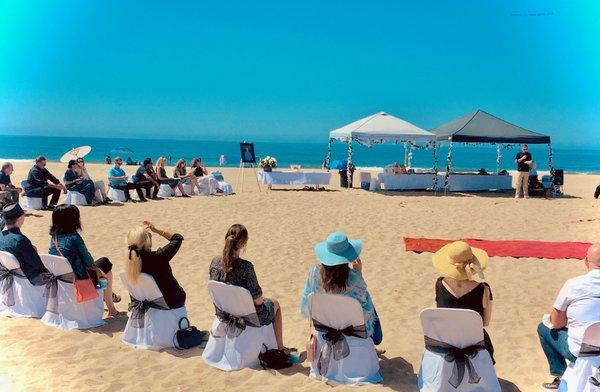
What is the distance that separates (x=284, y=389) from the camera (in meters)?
3.49

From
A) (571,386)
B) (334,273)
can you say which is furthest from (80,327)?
(571,386)

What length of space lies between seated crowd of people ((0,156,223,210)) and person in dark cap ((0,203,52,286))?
4145 mm

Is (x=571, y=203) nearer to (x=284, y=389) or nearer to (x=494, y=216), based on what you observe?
(x=494, y=216)

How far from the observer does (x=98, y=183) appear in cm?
1188

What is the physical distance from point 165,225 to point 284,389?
22.1 ft

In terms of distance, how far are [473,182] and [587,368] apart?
46.8 ft

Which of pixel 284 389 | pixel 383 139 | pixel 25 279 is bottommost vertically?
pixel 284 389

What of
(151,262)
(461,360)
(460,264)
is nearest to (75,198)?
(151,262)

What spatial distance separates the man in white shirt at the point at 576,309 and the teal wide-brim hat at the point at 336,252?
1.35 metres

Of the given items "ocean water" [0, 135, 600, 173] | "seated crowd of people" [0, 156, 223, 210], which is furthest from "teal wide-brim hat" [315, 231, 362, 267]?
"ocean water" [0, 135, 600, 173]

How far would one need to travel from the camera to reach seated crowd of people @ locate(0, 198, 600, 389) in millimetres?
3242

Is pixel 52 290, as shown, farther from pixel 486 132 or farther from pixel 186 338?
pixel 486 132

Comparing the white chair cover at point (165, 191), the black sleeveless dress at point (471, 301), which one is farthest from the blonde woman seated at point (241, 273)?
the white chair cover at point (165, 191)

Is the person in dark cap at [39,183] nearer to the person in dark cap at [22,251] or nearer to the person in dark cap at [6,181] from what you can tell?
the person in dark cap at [6,181]
